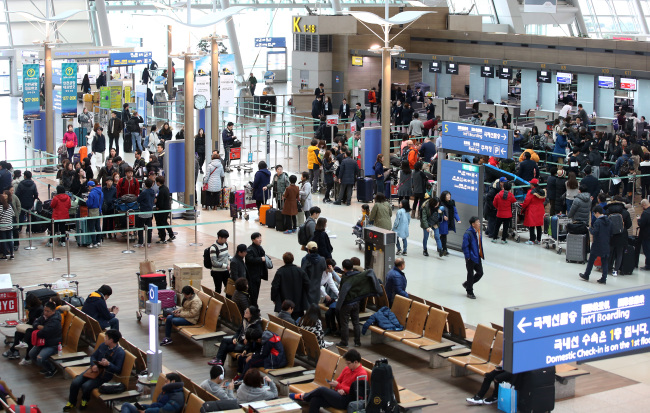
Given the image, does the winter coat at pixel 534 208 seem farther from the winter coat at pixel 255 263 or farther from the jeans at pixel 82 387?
the jeans at pixel 82 387

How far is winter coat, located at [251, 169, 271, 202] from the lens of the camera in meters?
21.7

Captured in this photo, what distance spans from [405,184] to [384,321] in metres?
8.40

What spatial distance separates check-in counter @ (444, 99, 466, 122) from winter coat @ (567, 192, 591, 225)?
1876 centimetres

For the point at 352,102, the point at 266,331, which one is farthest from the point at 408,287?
the point at 352,102

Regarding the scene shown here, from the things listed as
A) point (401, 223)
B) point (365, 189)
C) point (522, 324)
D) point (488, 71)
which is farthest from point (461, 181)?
point (488, 71)

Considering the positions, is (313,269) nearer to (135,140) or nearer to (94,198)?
(94,198)

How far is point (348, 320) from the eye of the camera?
44.3 ft

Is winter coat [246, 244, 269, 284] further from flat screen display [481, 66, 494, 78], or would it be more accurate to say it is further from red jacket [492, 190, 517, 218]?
flat screen display [481, 66, 494, 78]

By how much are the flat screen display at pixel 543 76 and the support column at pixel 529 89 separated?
454 millimetres

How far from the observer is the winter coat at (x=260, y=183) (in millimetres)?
21703

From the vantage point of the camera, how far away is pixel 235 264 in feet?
47.4

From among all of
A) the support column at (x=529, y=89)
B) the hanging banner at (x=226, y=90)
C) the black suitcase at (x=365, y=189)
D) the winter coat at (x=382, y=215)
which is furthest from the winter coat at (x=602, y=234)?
the support column at (x=529, y=89)

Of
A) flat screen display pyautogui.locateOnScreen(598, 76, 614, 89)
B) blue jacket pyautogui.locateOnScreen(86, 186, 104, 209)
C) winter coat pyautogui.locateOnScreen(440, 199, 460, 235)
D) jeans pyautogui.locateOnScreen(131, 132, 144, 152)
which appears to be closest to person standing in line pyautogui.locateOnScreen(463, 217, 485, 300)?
winter coat pyautogui.locateOnScreen(440, 199, 460, 235)

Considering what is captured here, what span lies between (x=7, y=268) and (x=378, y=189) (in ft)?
30.8
